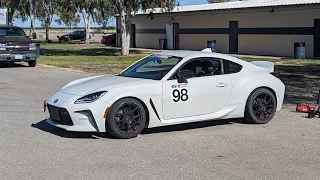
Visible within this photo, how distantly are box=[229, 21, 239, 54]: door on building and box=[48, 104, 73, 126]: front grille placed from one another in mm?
27377

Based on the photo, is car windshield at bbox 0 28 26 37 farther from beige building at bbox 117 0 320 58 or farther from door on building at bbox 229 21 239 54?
door on building at bbox 229 21 239 54

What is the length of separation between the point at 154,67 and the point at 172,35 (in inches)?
1265

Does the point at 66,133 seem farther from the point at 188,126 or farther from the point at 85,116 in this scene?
the point at 188,126

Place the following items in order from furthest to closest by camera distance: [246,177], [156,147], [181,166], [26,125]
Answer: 1. [26,125]
2. [156,147]
3. [181,166]
4. [246,177]

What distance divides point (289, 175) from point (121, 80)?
344 centimetres

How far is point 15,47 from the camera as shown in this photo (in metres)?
21.6

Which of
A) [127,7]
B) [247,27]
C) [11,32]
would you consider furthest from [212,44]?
[11,32]

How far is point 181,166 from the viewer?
618cm

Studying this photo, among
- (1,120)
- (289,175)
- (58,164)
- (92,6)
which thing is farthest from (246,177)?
(92,6)

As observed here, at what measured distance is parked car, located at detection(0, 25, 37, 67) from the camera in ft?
70.4

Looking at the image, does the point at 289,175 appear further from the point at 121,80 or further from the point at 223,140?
the point at 121,80

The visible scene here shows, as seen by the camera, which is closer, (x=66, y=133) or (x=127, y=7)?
(x=66, y=133)

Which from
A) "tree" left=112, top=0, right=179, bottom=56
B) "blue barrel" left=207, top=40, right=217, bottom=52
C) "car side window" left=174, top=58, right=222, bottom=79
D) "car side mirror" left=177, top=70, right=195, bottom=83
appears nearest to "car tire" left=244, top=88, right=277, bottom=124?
"car side window" left=174, top=58, right=222, bottom=79

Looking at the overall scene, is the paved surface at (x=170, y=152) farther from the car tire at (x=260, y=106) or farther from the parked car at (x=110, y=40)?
the parked car at (x=110, y=40)
